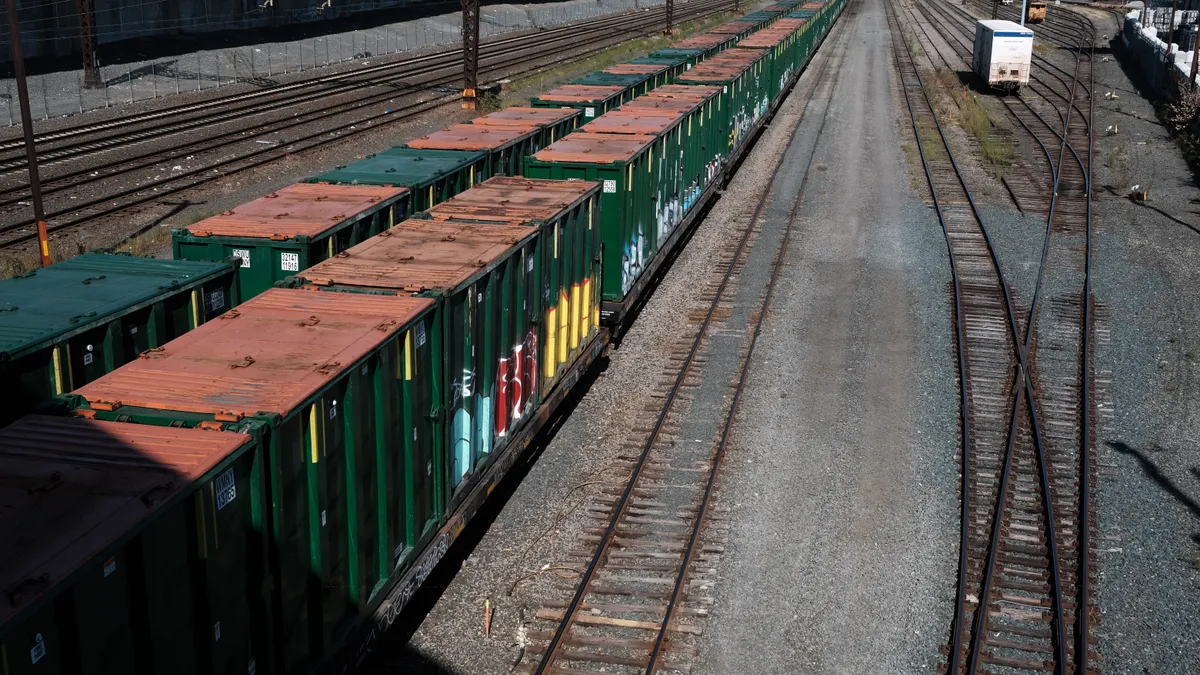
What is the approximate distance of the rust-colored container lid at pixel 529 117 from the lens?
2108 centimetres

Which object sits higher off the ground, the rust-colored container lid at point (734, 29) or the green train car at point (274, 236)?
the rust-colored container lid at point (734, 29)

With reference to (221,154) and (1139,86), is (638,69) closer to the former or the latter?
(221,154)

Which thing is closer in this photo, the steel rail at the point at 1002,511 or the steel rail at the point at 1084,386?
the steel rail at the point at 1002,511

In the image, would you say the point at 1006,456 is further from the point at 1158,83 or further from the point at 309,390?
the point at 1158,83

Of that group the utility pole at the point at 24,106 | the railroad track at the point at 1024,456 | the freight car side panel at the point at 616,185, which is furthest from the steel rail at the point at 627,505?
the utility pole at the point at 24,106

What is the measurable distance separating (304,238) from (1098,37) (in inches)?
2948

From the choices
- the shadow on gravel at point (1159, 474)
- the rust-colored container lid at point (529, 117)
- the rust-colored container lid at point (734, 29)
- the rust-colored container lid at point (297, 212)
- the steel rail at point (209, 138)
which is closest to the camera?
the rust-colored container lid at point (297, 212)

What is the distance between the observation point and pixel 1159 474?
14.1 metres

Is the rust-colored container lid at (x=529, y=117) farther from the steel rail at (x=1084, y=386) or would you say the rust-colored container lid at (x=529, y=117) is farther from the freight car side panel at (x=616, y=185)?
the steel rail at (x=1084, y=386)

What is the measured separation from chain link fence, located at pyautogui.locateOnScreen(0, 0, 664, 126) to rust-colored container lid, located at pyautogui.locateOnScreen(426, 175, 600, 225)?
94.2 ft

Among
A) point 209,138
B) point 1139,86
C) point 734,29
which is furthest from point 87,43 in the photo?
point 1139,86

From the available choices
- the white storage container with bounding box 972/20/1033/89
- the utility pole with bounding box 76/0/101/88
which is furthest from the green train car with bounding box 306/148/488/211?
the white storage container with bounding box 972/20/1033/89

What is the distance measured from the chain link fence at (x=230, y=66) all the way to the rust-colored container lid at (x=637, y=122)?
24.8 meters

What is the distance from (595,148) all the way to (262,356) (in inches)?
419
